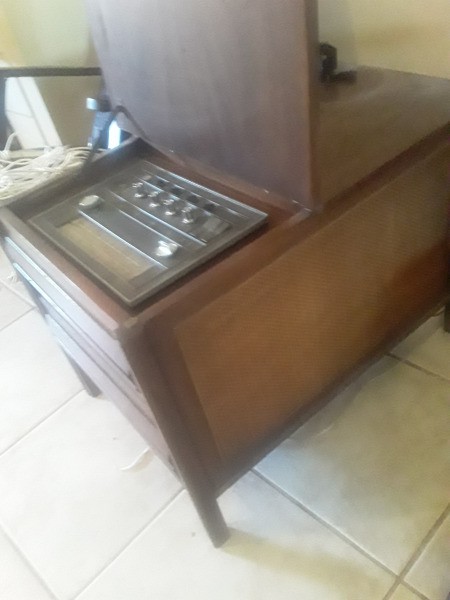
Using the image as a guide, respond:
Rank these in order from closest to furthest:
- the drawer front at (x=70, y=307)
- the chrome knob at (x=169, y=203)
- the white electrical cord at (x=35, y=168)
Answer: the drawer front at (x=70, y=307) → the chrome knob at (x=169, y=203) → the white electrical cord at (x=35, y=168)

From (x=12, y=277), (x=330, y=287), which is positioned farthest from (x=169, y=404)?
(x=12, y=277)

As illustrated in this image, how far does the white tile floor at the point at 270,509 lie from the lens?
0.85m

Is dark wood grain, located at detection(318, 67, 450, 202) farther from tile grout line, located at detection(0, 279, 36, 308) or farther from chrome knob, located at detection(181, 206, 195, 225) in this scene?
tile grout line, located at detection(0, 279, 36, 308)

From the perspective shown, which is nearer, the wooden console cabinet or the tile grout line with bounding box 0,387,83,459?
the wooden console cabinet

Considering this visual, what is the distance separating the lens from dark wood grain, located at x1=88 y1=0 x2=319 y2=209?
0.57 metres

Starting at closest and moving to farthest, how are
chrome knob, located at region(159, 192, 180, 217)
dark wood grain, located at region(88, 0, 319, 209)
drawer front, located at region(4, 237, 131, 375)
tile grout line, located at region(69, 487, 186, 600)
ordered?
dark wood grain, located at region(88, 0, 319, 209) < drawer front, located at region(4, 237, 131, 375) < chrome knob, located at region(159, 192, 180, 217) < tile grout line, located at region(69, 487, 186, 600)

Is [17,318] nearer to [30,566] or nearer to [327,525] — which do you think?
[30,566]

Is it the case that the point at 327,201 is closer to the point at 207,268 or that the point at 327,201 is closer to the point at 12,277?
the point at 207,268

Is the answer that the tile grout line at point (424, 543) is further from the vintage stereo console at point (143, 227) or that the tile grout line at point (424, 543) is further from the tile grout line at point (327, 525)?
the vintage stereo console at point (143, 227)

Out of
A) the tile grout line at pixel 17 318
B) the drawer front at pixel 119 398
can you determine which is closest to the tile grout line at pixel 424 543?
the drawer front at pixel 119 398

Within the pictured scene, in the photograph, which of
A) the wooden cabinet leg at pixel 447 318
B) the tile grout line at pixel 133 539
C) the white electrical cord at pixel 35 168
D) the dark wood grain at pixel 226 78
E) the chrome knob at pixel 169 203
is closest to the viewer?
the dark wood grain at pixel 226 78

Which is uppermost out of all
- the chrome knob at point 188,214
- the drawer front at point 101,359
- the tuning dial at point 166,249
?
the chrome knob at point 188,214

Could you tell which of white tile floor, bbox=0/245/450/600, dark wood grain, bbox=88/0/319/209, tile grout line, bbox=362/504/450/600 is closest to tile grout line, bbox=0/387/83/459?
white tile floor, bbox=0/245/450/600

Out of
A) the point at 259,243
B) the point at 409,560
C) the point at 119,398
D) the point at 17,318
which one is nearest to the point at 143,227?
the point at 259,243
